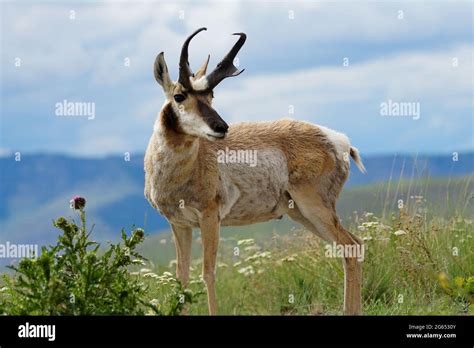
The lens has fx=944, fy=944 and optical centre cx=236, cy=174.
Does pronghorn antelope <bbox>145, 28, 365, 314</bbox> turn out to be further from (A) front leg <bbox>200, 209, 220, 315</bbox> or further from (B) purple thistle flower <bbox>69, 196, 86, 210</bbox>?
(B) purple thistle flower <bbox>69, 196, 86, 210</bbox>

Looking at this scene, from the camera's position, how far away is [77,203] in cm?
847

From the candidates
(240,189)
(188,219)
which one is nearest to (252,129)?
(240,189)

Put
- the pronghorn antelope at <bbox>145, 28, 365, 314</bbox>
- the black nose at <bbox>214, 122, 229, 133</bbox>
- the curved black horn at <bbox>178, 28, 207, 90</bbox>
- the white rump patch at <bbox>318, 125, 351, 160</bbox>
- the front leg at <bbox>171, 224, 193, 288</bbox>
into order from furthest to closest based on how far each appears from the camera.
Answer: the white rump patch at <bbox>318, 125, 351, 160</bbox> → the front leg at <bbox>171, 224, 193, 288</bbox> → the pronghorn antelope at <bbox>145, 28, 365, 314</bbox> → the curved black horn at <bbox>178, 28, 207, 90</bbox> → the black nose at <bbox>214, 122, 229, 133</bbox>

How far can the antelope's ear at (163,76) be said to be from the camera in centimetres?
1018

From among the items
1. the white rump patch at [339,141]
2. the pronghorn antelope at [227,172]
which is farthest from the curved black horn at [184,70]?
the white rump patch at [339,141]

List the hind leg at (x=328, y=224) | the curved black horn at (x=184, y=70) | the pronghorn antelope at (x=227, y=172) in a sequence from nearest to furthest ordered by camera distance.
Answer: the curved black horn at (x=184, y=70), the pronghorn antelope at (x=227, y=172), the hind leg at (x=328, y=224)

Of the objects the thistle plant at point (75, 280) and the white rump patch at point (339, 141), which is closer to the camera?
the thistle plant at point (75, 280)

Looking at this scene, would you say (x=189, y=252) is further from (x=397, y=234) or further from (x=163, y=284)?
(x=397, y=234)

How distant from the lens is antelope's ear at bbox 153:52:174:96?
33.4 ft

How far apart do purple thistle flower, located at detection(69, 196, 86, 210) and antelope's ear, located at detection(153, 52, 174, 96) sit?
2.15m

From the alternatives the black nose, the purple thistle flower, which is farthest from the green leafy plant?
the black nose

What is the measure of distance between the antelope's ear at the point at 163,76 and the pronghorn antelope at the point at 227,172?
1 centimetres

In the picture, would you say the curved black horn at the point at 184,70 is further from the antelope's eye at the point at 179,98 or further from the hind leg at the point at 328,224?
the hind leg at the point at 328,224
